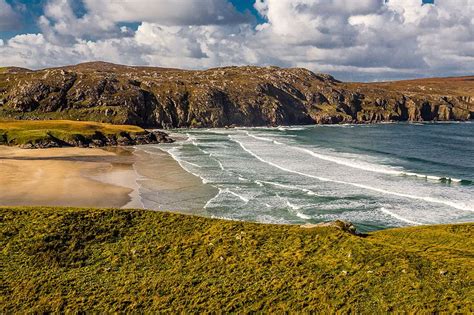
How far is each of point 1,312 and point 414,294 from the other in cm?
1830

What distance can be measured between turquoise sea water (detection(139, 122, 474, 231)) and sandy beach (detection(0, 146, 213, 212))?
5.82m

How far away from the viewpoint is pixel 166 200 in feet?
181

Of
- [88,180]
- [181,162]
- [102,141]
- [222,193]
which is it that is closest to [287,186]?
[222,193]

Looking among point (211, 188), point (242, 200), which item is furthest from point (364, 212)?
point (211, 188)

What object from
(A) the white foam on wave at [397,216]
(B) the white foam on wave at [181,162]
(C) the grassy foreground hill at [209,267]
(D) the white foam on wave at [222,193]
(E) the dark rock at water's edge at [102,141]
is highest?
(C) the grassy foreground hill at [209,267]

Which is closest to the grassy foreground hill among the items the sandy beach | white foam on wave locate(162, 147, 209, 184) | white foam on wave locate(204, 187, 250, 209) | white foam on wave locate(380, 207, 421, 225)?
white foam on wave locate(380, 207, 421, 225)

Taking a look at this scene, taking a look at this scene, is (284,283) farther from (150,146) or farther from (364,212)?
(150,146)

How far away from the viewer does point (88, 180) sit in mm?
68625

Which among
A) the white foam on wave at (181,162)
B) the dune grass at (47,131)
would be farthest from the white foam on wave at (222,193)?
the dune grass at (47,131)

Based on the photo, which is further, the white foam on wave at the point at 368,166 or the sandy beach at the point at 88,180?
the white foam on wave at the point at 368,166

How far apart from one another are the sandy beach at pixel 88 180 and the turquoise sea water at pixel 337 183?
582cm

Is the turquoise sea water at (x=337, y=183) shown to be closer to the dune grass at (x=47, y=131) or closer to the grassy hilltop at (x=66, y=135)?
the grassy hilltop at (x=66, y=135)

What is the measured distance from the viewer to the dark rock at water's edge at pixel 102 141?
11050 centimetres

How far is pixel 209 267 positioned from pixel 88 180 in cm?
5306
